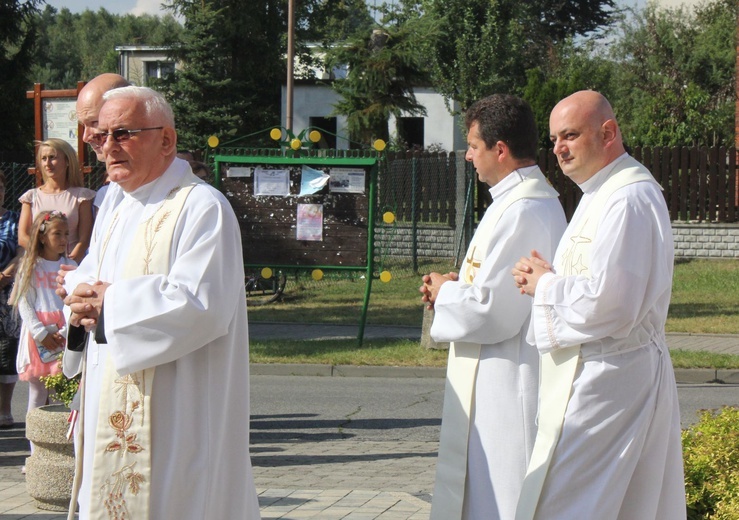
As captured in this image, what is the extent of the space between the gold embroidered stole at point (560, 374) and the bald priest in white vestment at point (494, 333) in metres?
0.32

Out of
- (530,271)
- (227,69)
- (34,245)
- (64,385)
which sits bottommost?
(64,385)

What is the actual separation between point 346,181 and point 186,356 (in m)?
9.33

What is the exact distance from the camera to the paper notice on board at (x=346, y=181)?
13.0 metres

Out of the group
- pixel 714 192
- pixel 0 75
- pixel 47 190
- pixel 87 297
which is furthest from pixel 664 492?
pixel 0 75

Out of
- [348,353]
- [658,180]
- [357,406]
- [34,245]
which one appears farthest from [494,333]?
[658,180]

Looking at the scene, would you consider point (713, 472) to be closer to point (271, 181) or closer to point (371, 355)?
point (371, 355)

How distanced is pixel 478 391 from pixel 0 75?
28.1m

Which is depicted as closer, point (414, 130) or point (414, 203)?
point (414, 203)

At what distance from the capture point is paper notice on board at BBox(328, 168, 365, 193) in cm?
1297

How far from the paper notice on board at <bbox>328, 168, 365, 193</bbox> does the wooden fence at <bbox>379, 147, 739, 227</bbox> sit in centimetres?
938

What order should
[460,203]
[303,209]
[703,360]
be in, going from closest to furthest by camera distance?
1. [703,360]
2. [303,209]
3. [460,203]

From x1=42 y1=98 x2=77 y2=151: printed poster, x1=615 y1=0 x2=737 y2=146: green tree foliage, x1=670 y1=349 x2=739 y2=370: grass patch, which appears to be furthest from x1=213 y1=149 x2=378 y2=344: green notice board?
x1=615 y1=0 x2=737 y2=146: green tree foliage

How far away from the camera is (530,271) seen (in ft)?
13.5

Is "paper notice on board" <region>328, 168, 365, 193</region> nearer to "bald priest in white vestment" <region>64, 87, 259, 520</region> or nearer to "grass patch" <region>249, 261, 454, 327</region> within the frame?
"grass patch" <region>249, 261, 454, 327</region>
